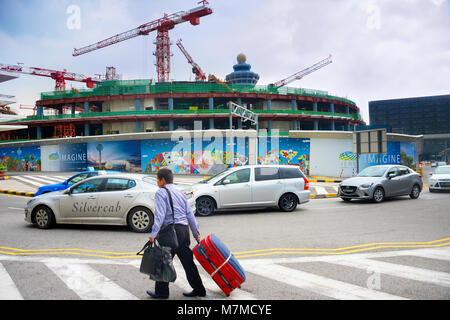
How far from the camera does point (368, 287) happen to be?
4.09 metres

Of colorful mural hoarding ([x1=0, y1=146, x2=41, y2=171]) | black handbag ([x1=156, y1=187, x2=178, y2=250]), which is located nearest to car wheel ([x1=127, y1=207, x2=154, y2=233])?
black handbag ([x1=156, y1=187, x2=178, y2=250])

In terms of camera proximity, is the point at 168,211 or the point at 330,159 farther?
the point at 330,159

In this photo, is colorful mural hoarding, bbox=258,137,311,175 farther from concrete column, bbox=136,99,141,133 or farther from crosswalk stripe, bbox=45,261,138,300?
crosswalk stripe, bbox=45,261,138,300

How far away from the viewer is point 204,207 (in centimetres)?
1034

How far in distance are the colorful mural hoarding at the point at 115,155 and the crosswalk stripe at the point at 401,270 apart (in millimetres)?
28080

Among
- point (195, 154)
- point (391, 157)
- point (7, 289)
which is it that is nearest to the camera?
point (7, 289)

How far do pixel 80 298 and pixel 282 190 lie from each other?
8136mm

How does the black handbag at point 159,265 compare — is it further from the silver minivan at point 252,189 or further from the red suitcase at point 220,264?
the silver minivan at point 252,189

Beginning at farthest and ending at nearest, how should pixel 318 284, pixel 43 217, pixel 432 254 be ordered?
pixel 43 217, pixel 432 254, pixel 318 284

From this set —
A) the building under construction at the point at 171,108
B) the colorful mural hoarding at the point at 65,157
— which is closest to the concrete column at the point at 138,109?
the building under construction at the point at 171,108

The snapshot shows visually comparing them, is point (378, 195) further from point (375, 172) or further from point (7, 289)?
point (7, 289)

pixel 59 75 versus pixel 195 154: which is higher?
pixel 59 75

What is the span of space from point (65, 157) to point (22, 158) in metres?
7.09

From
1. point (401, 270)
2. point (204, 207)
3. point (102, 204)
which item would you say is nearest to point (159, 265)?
point (401, 270)
